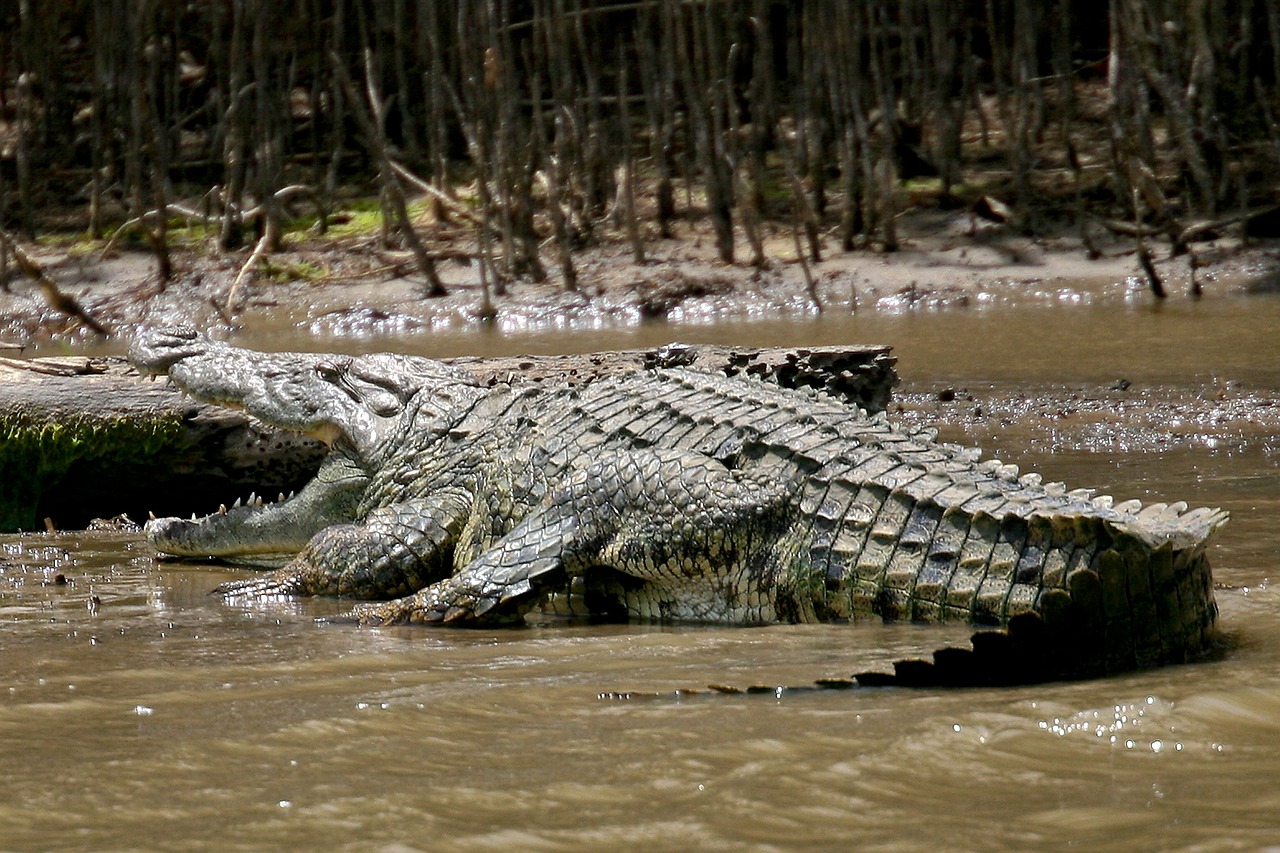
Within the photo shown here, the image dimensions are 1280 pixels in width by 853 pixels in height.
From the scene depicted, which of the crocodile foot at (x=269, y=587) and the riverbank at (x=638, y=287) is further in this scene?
the riverbank at (x=638, y=287)

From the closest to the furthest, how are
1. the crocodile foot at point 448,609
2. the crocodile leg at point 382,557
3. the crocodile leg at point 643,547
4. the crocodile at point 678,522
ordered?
the crocodile at point 678,522 → the crocodile leg at point 643,547 → the crocodile foot at point 448,609 → the crocodile leg at point 382,557

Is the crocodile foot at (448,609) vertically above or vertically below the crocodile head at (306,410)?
below

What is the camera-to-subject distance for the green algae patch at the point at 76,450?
5961 mm

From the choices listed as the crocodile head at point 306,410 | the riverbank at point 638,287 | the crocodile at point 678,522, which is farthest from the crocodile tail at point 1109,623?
the riverbank at point 638,287

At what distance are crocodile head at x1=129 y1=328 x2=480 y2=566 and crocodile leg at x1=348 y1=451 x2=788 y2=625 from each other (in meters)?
0.82

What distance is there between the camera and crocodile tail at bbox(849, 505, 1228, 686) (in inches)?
118

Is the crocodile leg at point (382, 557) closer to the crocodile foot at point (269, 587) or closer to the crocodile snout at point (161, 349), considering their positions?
the crocodile foot at point (269, 587)

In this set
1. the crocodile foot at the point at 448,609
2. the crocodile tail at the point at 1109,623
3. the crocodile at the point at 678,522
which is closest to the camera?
the crocodile tail at the point at 1109,623

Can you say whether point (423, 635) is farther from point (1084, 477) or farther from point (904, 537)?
point (1084, 477)

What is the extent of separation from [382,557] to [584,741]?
213cm

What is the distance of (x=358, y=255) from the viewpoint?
13.8 meters

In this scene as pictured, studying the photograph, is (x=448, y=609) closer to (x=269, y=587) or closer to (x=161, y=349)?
(x=269, y=587)

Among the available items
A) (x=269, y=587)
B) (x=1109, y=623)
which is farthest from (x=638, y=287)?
(x=1109, y=623)

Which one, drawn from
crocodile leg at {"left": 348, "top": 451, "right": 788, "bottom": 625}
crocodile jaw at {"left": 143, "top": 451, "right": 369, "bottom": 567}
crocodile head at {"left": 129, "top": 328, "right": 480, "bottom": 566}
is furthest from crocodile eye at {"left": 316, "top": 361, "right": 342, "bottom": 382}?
crocodile leg at {"left": 348, "top": 451, "right": 788, "bottom": 625}
